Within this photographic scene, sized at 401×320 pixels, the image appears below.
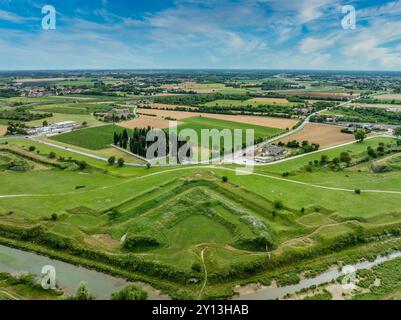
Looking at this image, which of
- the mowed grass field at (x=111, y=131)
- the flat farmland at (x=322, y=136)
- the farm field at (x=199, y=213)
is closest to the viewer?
the farm field at (x=199, y=213)

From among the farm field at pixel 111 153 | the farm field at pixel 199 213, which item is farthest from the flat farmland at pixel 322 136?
the farm field at pixel 111 153

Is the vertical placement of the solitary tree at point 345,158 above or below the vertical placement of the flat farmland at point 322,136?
below

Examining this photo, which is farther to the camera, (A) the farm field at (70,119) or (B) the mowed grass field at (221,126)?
(A) the farm field at (70,119)

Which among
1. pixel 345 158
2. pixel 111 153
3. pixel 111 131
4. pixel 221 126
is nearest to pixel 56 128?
pixel 111 131

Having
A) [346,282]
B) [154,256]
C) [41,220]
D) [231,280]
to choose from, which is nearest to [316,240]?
[346,282]

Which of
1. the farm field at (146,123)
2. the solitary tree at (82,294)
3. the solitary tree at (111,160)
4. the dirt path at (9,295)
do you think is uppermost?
the farm field at (146,123)

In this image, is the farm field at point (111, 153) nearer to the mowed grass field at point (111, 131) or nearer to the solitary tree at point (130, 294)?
the mowed grass field at point (111, 131)
